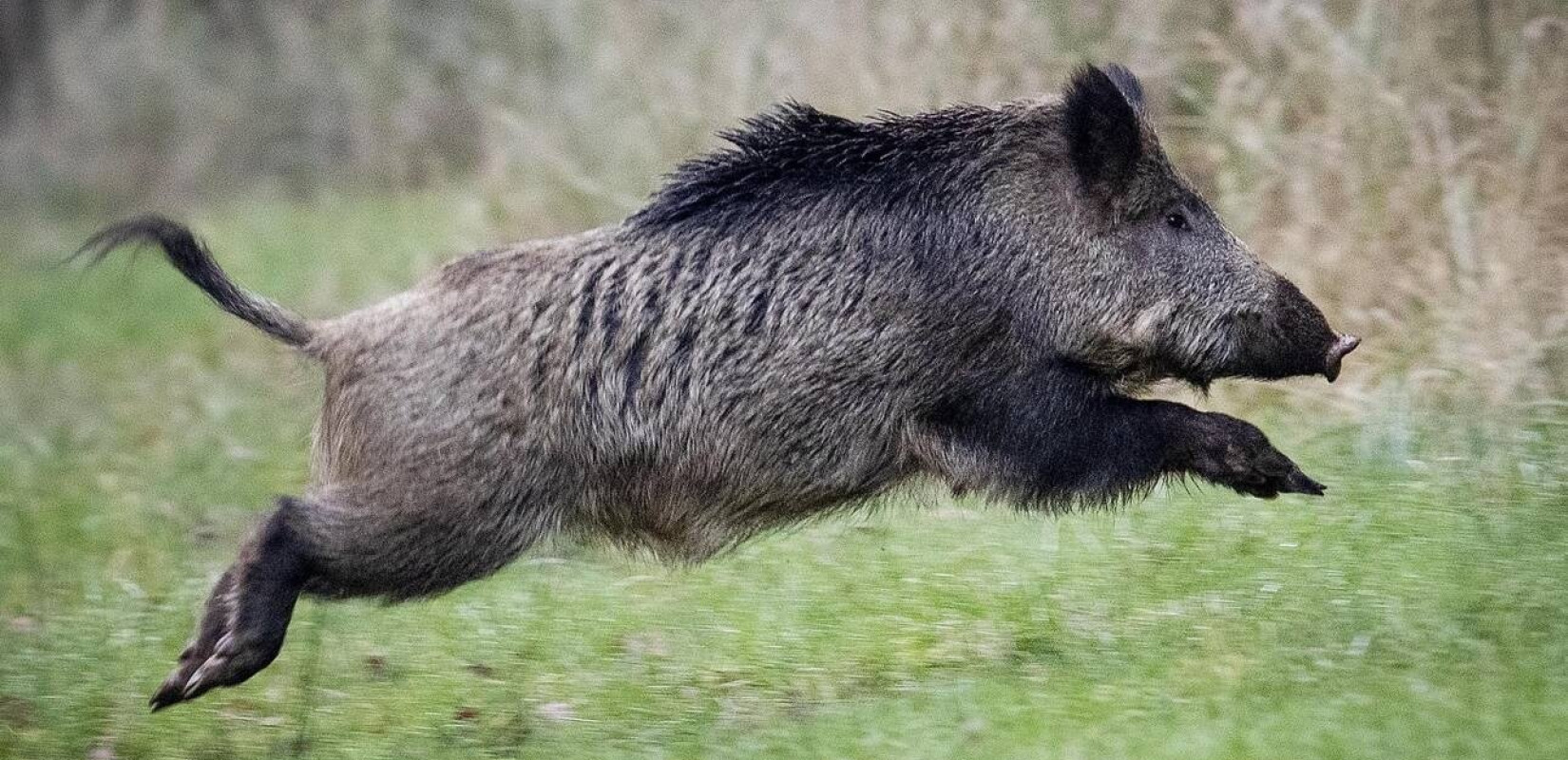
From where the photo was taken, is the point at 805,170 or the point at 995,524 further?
the point at 995,524

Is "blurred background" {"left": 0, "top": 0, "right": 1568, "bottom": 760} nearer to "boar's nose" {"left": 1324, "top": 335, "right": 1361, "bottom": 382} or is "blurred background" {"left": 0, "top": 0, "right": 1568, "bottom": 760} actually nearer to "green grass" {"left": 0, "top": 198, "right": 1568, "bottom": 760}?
"green grass" {"left": 0, "top": 198, "right": 1568, "bottom": 760}

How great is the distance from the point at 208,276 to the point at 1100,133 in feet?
7.55

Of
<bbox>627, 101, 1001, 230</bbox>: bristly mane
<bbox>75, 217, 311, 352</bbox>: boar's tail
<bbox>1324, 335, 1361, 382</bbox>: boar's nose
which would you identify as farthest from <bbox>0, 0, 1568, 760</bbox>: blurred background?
<bbox>627, 101, 1001, 230</bbox>: bristly mane

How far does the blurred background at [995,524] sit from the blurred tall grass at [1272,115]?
0.02m

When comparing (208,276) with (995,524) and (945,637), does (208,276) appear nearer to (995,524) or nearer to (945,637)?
(945,637)

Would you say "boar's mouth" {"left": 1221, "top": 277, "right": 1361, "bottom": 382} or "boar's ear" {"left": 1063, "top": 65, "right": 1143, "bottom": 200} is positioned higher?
"boar's ear" {"left": 1063, "top": 65, "right": 1143, "bottom": 200}

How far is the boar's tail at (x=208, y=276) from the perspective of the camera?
189 inches

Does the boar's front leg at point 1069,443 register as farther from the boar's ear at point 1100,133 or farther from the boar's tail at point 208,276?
the boar's tail at point 208,276

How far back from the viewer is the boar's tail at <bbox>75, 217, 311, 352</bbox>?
4801 millimetres

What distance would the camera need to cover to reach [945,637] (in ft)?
16.0

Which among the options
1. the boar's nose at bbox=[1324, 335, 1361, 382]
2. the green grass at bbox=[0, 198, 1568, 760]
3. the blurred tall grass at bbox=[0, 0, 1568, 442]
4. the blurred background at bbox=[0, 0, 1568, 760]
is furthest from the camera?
the blurred tall grass at bbox=[0, 0, 1568, 442]

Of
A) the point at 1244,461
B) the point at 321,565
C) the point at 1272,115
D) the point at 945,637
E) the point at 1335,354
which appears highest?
the point at 1272,115

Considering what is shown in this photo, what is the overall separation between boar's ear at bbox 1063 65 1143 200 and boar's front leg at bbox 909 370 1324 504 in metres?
0.51

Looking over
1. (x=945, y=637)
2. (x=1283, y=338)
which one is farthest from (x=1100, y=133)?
(x=945, y=637)
